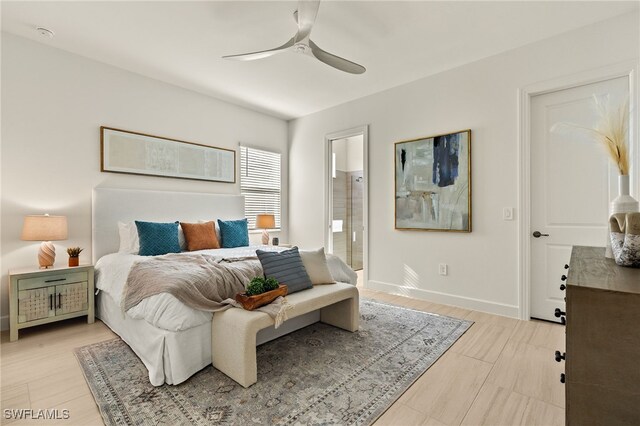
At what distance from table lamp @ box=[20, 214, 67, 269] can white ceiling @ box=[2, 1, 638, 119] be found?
1737 millimetres

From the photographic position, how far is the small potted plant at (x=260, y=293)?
207cm

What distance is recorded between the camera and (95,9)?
250 cm

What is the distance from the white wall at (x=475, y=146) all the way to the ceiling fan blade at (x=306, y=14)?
204cm

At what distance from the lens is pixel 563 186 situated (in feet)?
9.56

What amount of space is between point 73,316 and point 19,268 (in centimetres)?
67

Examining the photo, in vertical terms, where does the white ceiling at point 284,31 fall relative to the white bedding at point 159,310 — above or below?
above

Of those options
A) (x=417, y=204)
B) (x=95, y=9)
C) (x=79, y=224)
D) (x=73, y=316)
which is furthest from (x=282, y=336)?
(x=95, y=9)

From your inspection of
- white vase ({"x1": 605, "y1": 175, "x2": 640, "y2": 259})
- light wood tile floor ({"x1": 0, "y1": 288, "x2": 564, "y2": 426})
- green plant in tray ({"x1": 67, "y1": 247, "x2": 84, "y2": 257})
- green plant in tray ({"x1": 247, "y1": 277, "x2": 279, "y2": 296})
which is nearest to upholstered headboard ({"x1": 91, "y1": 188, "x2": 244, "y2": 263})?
green plant in tray ({"x1": 67, "y1": 247, "x2": 84, "y2": 257})

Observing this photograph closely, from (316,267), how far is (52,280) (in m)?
2.41

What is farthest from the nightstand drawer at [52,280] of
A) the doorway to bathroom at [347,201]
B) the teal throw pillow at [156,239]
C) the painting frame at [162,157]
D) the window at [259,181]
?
the doorway to bathroom at [347,201]

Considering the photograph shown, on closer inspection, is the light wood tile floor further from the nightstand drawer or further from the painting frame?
the painting frame

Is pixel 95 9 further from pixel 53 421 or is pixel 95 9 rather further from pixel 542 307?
pixel 542 307

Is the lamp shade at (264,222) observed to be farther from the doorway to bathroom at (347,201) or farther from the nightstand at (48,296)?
the nightstand at (48,296)

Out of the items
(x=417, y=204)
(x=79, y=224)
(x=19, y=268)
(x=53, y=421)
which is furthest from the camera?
(x=417, y=204)
